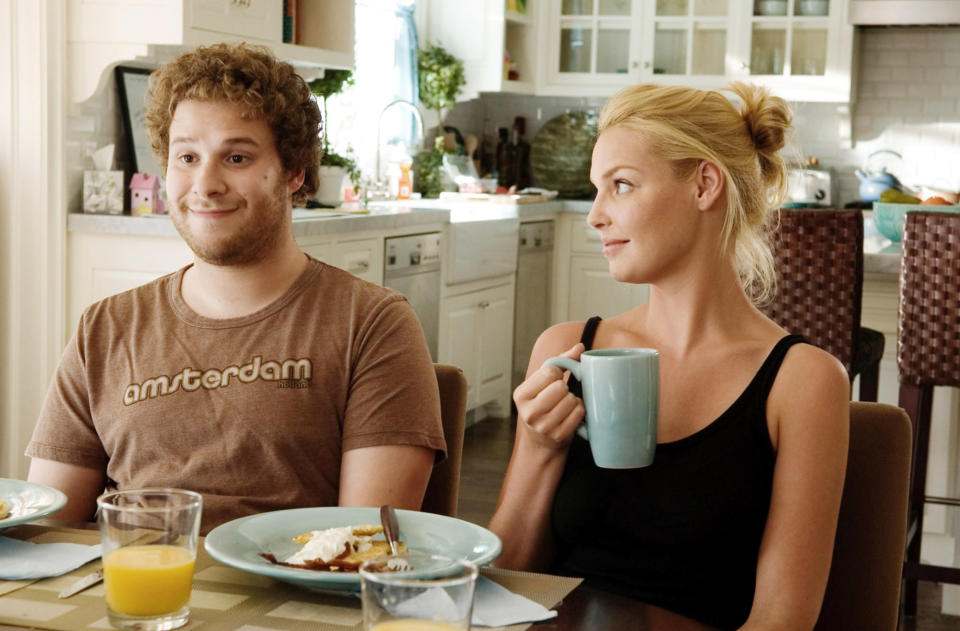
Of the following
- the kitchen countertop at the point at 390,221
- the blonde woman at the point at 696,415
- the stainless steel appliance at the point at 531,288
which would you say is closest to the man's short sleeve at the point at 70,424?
the blonde woman at the point at 696,415

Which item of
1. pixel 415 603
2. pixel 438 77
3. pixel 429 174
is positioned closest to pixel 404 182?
pixel 429 174

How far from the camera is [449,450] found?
166 cm

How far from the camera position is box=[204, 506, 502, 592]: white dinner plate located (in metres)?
1.07

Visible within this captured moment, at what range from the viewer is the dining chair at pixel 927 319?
2.84m

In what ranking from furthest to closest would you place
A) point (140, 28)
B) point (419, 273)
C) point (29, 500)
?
point (419, 273) < point (140, 28) < point (29, 500)

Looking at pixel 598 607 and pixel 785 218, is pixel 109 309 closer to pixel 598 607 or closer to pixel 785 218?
pixel 598 607

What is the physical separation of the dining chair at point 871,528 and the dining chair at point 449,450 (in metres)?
0.51

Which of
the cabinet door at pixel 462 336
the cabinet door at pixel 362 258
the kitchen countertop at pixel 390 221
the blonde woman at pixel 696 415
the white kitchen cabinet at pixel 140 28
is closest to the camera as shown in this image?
the blonde woman at pixel 696 415

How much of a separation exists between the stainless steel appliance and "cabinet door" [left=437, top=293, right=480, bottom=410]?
54cm

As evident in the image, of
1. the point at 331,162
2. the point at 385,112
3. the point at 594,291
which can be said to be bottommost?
the point at 594,291

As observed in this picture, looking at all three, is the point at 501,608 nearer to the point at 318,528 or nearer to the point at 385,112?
the point at 318,528

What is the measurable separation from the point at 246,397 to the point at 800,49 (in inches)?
197

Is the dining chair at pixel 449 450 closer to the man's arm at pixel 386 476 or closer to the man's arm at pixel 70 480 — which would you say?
the man's arm at pixel 386 476

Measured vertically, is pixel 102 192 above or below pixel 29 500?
above
